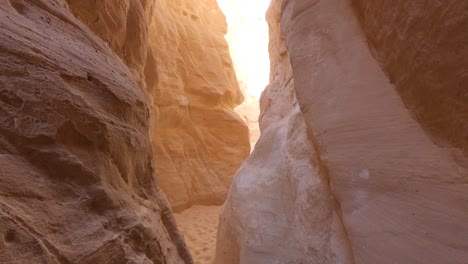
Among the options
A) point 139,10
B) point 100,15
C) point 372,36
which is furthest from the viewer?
point 139,10

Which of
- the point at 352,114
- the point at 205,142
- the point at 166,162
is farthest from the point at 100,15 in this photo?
the point at 205,142

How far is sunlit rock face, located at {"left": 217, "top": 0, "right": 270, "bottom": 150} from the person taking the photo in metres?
25.3

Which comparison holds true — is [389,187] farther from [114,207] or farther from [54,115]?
[54,115]

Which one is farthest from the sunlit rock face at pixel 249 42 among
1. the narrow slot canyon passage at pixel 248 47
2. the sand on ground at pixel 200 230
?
the sand on ground at pixel 200 230

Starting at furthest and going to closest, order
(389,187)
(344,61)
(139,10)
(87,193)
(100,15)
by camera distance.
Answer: (139,10), (100,15), (344,61), (389,187), (87,193)

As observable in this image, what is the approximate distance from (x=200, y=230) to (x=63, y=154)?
17.3 ft

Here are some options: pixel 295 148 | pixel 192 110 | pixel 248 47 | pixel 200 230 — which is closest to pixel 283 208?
pixel 295 148

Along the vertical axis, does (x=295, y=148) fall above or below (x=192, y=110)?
below

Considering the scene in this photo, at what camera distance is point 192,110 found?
387 inches

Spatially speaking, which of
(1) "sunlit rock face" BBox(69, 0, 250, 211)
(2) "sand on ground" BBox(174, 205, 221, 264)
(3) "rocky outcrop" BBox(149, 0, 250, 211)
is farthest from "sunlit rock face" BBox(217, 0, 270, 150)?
(2) "sand on ground" BBox(174, 205, 221, 264)

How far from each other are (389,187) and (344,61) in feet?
3.76

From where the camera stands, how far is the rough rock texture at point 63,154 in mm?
1425

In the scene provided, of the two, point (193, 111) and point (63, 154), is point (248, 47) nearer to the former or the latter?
point (193, 111)

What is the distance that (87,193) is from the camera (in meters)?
1.76
